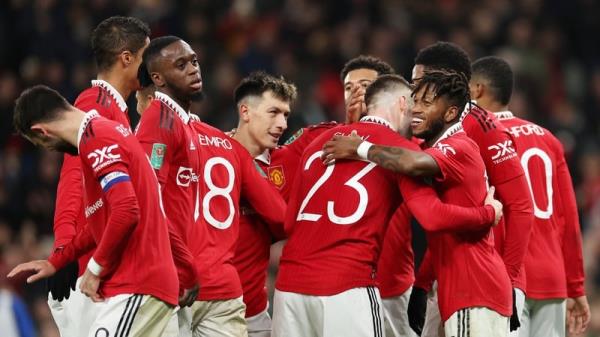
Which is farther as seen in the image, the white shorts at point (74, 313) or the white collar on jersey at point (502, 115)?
the white collar on jersey at point (502, 115)

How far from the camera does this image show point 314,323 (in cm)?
621

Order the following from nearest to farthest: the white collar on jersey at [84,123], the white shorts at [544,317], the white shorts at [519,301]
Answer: the white collar on jersey at [84,123] < the white shorts at [519,301] < the white shorts at [544,317]

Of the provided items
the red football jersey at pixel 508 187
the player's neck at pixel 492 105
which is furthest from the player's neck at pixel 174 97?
the player's neck at pixel 492 105

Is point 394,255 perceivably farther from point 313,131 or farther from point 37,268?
point 37,268

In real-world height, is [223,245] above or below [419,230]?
above

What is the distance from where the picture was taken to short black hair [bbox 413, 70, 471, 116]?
6.16 meters

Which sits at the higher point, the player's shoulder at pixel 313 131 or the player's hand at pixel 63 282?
the player's shoulder at pixel 313 131

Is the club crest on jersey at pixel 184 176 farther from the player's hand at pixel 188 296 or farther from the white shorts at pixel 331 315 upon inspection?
the white shorts at pixel 331 315

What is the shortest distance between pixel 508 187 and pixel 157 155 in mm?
2034

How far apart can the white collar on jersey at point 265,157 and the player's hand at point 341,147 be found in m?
0.89

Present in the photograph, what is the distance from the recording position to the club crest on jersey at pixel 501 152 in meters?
6.46

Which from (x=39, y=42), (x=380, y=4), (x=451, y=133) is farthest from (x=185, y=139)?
(x=380, y=4)

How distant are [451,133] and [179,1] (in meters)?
8.81

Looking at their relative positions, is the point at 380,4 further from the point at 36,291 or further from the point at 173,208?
the point at 173,208
